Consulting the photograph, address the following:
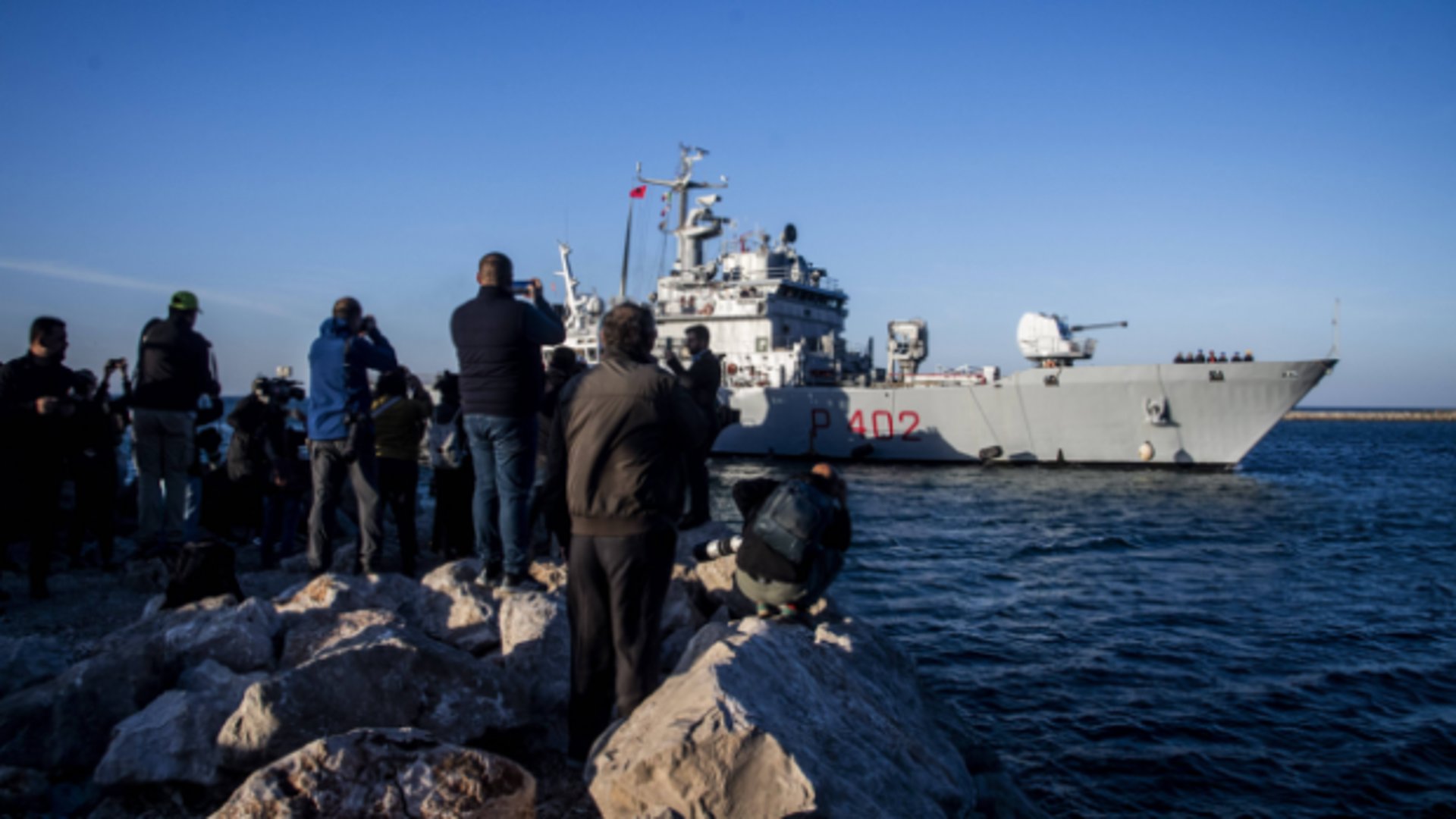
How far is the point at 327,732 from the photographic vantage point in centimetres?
287

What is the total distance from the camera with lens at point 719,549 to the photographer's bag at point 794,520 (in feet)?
1.35

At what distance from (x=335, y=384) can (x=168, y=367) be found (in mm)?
1434

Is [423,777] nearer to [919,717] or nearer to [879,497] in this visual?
[919,717]

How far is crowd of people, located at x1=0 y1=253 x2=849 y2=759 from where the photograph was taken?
299 cm

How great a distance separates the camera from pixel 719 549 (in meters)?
4.61

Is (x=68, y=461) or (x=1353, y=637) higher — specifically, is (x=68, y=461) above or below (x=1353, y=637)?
above

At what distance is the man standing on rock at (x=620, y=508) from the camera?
294 centimetres

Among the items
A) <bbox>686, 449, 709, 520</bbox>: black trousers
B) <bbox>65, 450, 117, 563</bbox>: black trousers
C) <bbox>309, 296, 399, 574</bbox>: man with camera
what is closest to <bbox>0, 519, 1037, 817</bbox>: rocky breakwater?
<bbox>309, 296, 399, 574</bbox>: man with camera

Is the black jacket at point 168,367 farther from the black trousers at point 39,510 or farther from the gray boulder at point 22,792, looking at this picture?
the gray boulder at point 22,792

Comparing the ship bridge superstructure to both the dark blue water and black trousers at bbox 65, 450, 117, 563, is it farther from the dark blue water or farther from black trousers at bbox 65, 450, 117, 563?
black trousers at bbox 65, 450, 117, 563

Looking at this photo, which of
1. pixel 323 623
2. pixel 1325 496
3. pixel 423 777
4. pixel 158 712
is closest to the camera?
pixel 423 777

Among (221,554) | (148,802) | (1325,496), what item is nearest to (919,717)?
(148,802)

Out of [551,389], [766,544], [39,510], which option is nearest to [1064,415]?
[551,389]

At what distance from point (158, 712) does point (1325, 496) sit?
23645mm
